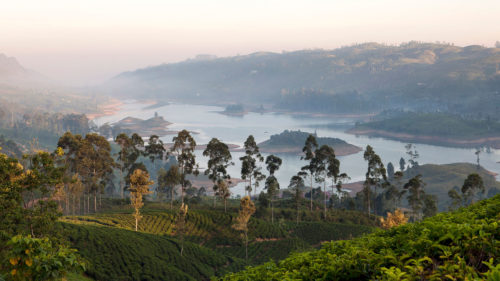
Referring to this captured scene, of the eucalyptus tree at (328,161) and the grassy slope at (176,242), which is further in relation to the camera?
the eucalyptus tree at (328,161)

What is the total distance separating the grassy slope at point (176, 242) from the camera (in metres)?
30.5

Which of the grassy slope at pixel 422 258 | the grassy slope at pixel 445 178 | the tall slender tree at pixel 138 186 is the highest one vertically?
the grassy slope at pixel 422 258

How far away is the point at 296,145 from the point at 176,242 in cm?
15412

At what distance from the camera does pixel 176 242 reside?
1608 inches

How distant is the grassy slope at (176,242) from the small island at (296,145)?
418ft

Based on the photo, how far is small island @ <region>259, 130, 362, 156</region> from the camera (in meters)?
183

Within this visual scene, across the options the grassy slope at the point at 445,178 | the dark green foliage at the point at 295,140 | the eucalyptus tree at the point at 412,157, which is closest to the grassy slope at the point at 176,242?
the grassy slope at the point at 445,178

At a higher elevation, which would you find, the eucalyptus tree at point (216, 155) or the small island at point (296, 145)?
the eucalyptus tree at point (216, 155)

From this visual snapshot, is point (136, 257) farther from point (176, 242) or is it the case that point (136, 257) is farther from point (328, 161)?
point (328, 161)

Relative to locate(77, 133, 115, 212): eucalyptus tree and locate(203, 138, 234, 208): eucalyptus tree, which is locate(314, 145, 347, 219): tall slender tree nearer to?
locate(203, 138, 234, 208): eucalyptus tree

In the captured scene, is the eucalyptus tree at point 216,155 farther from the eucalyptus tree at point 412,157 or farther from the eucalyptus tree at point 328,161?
the eucalyptus tree at point 412,157

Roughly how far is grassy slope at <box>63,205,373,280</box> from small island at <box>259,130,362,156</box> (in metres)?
127

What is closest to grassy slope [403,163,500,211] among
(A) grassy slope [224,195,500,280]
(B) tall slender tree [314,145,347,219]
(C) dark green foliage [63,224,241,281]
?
(B) tall slender tree [314,145,347,219]

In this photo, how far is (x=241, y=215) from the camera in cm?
4344
